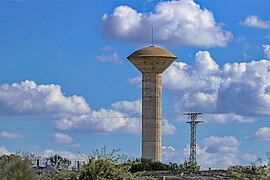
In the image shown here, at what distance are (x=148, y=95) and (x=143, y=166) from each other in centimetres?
2748

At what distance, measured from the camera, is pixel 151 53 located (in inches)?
3770

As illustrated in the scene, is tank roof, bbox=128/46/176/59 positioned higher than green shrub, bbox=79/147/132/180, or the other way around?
tank roof, bbox=128/46/176/59

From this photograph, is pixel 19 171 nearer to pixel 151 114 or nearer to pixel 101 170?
pixel 101 170

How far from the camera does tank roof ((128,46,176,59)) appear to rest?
95688 millimetres

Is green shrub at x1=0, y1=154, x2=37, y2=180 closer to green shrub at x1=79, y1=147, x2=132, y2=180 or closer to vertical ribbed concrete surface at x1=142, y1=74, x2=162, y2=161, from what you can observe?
green shrub at x1=79, y1=147, x2=132, y2=180

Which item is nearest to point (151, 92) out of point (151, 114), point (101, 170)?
point (151, 114)

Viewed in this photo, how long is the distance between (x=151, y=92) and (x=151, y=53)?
4.67 meters

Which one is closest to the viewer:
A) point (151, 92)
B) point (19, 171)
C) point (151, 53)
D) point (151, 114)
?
point (19, 171)

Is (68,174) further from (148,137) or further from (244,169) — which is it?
(148,137)

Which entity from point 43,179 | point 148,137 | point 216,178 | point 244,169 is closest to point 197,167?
point 244,169

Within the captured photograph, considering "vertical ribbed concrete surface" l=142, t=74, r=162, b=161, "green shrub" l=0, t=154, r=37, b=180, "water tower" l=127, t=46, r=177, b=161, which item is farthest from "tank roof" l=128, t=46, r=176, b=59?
"green shrub" l=0, t=154, r=37, b=180

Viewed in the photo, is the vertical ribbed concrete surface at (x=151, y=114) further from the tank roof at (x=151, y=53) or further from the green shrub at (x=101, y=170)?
the green shrub at (x=101, y=170)

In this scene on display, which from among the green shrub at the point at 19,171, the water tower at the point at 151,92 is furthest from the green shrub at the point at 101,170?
the water tower at the point at 151,92

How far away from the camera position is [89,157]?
1008 inches
